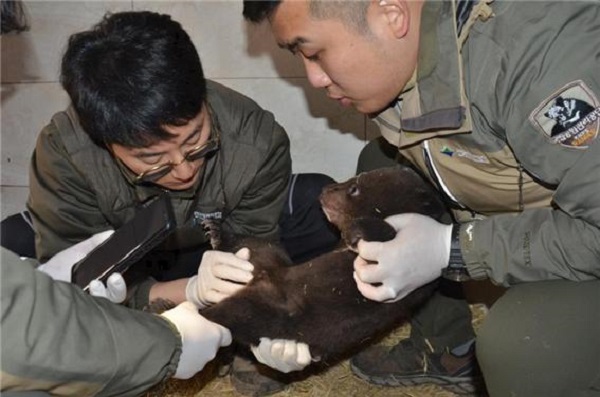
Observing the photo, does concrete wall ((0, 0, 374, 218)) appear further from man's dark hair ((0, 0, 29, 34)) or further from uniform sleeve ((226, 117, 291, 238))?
man's dark hair ((0, 0, 29, 34))

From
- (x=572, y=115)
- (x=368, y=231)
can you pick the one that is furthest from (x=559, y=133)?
(x=368, y=231)

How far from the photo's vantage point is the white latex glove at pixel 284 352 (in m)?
1.72

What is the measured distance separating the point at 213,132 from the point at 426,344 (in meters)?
0.87

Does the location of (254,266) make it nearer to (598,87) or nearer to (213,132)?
(213,132)

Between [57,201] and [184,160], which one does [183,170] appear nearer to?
[184,160]

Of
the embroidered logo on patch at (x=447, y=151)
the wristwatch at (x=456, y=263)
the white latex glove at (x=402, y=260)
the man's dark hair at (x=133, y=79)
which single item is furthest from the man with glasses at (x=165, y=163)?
the embroidered logo on patch at (x=447, y=151)

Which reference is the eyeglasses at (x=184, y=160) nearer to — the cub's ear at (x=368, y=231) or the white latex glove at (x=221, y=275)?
the white latex glove at (x=221, y=275)

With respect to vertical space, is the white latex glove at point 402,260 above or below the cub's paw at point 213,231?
above

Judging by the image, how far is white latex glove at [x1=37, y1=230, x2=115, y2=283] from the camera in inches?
72.7

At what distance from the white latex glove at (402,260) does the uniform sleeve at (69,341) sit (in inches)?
17.6

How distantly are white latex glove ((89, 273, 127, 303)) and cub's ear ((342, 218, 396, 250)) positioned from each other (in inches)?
19.1

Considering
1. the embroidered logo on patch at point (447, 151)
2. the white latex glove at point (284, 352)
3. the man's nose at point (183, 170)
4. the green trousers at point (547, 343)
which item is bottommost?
the white latex glove at point (284, 352)

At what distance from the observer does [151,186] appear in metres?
1.88

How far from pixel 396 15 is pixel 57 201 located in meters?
0.95
